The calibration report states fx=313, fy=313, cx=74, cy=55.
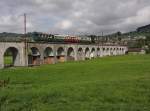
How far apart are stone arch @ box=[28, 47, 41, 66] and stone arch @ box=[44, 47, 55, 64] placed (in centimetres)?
370

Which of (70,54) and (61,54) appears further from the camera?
(70,54)

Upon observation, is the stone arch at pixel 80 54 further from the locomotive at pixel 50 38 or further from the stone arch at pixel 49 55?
the stone arch at pixel 49 55

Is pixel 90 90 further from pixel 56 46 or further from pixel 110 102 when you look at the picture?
pixel 56 46

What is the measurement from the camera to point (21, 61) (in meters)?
Answer: 68.3

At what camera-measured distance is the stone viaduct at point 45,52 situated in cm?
6800

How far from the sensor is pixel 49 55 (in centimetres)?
8294

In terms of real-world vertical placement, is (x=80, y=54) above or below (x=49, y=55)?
above

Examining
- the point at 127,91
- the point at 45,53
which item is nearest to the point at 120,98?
the point at 127,91

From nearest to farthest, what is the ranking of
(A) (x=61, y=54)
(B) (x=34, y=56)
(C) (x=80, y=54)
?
(B) (x=34, y=56), (A) (x=61, y=54), (C) (x=80, y=54)

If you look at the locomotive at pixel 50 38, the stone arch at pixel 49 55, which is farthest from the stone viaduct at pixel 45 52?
the locomotive at pixel 50 38

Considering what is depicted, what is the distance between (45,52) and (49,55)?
1.75 meters

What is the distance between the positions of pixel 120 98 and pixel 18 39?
5140 cm

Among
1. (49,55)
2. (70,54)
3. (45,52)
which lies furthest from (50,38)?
(70,54)

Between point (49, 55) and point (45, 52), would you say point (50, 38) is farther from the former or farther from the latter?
point (49, 55)
